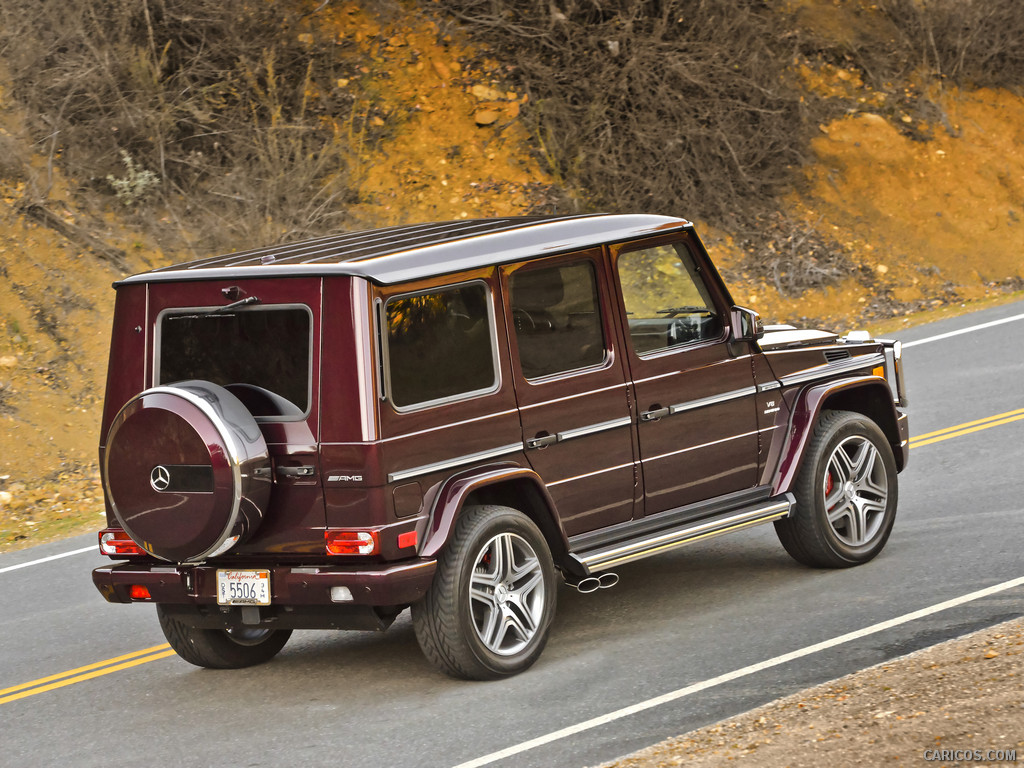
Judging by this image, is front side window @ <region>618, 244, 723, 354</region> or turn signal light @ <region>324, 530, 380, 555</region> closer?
turn signal light @ <region>324, 530, 380, 555</region>

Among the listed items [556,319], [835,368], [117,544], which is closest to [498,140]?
[835,368]

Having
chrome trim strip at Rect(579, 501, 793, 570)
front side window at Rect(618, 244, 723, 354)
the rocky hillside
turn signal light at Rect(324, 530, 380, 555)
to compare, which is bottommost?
chrome trim strip at Rect(579, 501, 793, 570)

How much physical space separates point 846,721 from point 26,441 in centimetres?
1043

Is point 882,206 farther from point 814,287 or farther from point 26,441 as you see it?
point 26,441

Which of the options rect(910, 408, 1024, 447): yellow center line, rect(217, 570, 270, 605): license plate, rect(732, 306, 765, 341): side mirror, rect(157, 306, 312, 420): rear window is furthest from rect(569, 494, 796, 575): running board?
rect(910, 408, 1024, 447): yellow center line

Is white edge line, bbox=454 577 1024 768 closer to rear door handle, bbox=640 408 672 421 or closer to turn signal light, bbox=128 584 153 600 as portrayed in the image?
rear door handle, bbox=640 408 672 421

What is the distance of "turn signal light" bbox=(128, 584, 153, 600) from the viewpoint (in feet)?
21.6

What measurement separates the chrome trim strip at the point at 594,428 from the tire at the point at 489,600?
52 cm

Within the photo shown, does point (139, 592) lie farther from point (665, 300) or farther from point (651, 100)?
point (651, 100)

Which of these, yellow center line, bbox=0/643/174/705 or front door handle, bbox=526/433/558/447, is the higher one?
front door handle, bbox=526/433/558/447

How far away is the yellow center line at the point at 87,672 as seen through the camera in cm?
716

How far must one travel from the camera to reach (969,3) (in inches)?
915

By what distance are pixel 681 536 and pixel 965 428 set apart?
5.17m

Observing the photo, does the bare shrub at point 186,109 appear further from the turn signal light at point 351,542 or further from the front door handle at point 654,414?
the turn signal light at point 351,542
